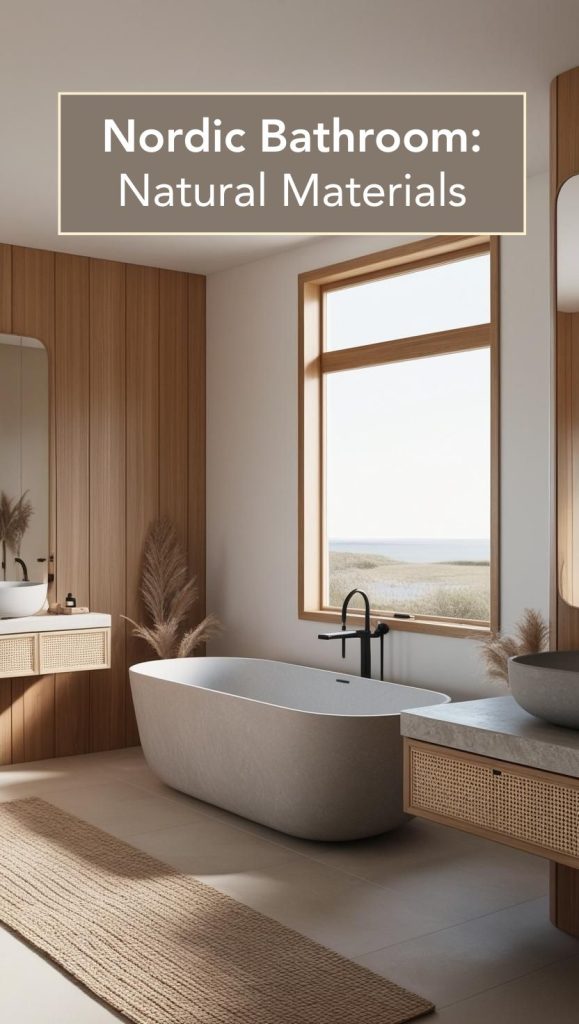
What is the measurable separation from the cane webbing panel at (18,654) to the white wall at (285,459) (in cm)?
132

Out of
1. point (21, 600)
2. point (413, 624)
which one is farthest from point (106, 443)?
point (413, 624)

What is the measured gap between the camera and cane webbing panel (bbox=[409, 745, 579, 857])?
2600 mm

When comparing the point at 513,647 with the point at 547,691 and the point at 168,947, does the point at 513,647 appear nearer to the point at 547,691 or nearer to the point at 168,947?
the point at 547,691

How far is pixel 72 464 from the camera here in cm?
582

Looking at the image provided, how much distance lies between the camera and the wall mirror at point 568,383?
10.9 ft

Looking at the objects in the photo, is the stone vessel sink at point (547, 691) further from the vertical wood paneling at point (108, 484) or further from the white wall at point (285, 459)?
the vertical wood paneling at point (108, 484)

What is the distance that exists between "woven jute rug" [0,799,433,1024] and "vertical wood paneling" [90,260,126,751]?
71.8 inches

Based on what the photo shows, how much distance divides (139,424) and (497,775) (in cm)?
383

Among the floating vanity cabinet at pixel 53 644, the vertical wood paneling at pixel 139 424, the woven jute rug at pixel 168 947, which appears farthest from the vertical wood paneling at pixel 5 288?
the woven jute rug at pixel 168 947

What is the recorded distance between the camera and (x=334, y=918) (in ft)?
11.0

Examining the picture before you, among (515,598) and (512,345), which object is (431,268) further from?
(515,598)

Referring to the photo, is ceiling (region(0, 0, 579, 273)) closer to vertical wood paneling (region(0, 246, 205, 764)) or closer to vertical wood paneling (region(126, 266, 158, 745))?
vertical wood paneling (region(0, 246, 205, 764))

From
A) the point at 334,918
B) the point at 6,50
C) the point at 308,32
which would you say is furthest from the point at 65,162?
the point at 334,918

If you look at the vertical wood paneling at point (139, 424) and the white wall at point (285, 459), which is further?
the vertical wood paneling at point (139, 424)
